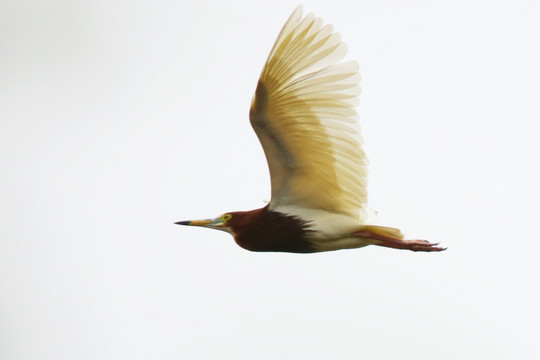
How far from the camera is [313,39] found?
40.5 feet

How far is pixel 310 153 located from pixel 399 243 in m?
1.44

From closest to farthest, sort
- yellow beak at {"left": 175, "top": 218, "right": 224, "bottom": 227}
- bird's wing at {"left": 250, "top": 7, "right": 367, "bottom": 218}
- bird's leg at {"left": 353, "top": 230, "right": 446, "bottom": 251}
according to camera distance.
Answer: bird's wing at {"left": 250, "top": 7, "right": 367, "bottom": 218}, bird's leg at {"left": 353, "top": 230, "right": 446, "bottom": 251}, yellow beak at {"left": 175, "top": 218, "right": 224, "bottom": 227}

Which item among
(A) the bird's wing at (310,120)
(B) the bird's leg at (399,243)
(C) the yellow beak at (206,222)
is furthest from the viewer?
(C) the yellow beak at (206,222)

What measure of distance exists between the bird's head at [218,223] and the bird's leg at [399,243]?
1.48 metres

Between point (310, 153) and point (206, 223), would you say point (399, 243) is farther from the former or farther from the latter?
point (206, 223)

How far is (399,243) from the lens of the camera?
13266 mm

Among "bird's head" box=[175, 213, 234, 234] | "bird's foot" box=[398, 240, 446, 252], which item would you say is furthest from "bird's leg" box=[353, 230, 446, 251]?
"bird's head" box=[175, 213, 234, 234]

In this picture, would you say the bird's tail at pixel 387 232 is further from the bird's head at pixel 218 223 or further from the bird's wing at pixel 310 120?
the bird's head at pixel 218 223

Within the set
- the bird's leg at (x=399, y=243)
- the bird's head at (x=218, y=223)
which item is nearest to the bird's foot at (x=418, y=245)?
the bird's leg at (x=399, y=243)

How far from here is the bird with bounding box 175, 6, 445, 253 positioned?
12.4 metres

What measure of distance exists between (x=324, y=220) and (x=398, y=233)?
2.77ft

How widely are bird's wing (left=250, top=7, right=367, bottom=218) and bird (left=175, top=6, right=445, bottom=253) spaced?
0.03 ft

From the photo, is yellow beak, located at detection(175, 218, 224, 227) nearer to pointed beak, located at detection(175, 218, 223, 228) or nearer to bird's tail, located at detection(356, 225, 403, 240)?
pointed beak, located at detection(175, 218, 223, 228)

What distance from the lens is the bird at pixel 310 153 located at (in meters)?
12.4
